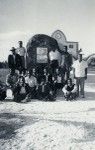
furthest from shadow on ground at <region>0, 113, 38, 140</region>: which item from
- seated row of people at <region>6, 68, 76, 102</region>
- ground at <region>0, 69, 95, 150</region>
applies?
seated row of people at <region>6, 68, 76, 102</region>

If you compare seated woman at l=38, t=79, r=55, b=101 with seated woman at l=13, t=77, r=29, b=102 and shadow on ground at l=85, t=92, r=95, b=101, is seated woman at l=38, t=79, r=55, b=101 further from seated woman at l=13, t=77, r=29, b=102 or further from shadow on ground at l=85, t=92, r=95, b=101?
shadow on ground at l=85, t=92, r=95, b=101

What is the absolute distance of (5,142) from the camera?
5.39 m

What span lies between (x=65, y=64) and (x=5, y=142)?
7.45 m

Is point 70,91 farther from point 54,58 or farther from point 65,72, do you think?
point 54,58

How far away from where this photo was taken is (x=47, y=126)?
20.9 ft

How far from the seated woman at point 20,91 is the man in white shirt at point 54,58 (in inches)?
93.7

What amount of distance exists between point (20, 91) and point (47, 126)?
143 inches

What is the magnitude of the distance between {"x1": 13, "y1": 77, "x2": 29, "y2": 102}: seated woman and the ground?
13.4 inches

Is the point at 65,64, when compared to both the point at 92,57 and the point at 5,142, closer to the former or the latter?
the point at 5,142

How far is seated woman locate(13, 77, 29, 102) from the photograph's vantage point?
31.9 ft

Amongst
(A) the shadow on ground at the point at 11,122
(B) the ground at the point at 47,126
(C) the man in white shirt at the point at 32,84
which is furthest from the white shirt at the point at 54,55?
(A) the shadow on ground at the point at 11,122

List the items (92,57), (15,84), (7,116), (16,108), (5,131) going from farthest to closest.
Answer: (92,57), (15,84), (16,108), (7,116), (5,131)

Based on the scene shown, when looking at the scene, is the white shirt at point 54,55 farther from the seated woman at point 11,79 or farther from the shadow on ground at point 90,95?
the seated woman at point 11,79

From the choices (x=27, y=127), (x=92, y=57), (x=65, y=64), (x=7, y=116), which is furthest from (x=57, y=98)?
(x=92, y=57)
